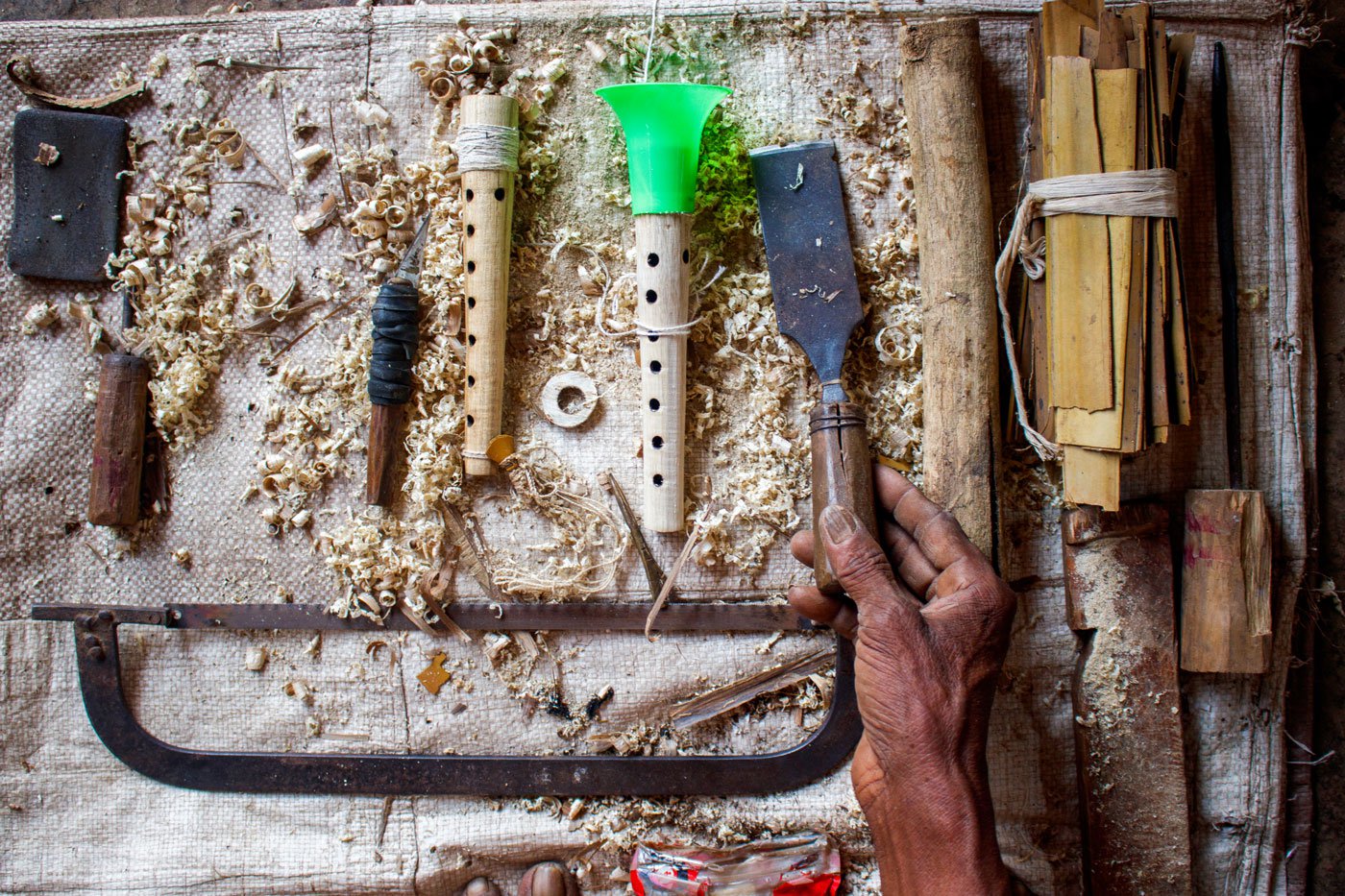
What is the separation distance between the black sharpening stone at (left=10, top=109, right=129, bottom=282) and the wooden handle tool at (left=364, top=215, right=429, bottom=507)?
1.72 feet

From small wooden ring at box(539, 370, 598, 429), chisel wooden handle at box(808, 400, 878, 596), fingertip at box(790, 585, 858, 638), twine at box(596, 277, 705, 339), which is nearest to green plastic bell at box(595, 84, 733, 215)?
twine at box(596, 277, 705, 339)

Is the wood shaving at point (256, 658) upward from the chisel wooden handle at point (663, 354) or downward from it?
downward

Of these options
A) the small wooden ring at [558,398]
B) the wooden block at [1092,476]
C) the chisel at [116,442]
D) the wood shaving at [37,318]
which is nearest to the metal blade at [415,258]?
the small wooden ring at [558,398]

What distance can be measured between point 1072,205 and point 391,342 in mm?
1082

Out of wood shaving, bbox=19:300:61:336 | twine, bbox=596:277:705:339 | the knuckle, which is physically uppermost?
wood shaving, bbox=19:300:61:336

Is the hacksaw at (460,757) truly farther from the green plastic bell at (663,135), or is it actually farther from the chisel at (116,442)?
the green plastic bell at (663,135)

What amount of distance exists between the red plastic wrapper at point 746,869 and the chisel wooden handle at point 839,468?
47 centimetres

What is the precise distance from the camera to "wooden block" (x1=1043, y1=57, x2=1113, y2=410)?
1.31 metres

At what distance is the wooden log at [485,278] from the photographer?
145 cm

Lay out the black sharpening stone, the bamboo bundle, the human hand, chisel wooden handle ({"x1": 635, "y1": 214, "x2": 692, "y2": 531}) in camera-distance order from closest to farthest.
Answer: the human hand, the bamboo bundle, chisel wooden handle ({"x1": 635, "y1": 214, "x2": 692, "y2": 531}), the black sharpening stone

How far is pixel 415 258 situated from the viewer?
4.94 ft

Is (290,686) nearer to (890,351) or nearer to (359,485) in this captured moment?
(359,485)

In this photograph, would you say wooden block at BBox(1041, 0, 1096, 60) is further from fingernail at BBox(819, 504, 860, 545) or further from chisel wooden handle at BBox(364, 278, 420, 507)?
chisel wooden handle at BBox(364, 278, 420, 507)

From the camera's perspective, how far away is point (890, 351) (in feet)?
4.84
